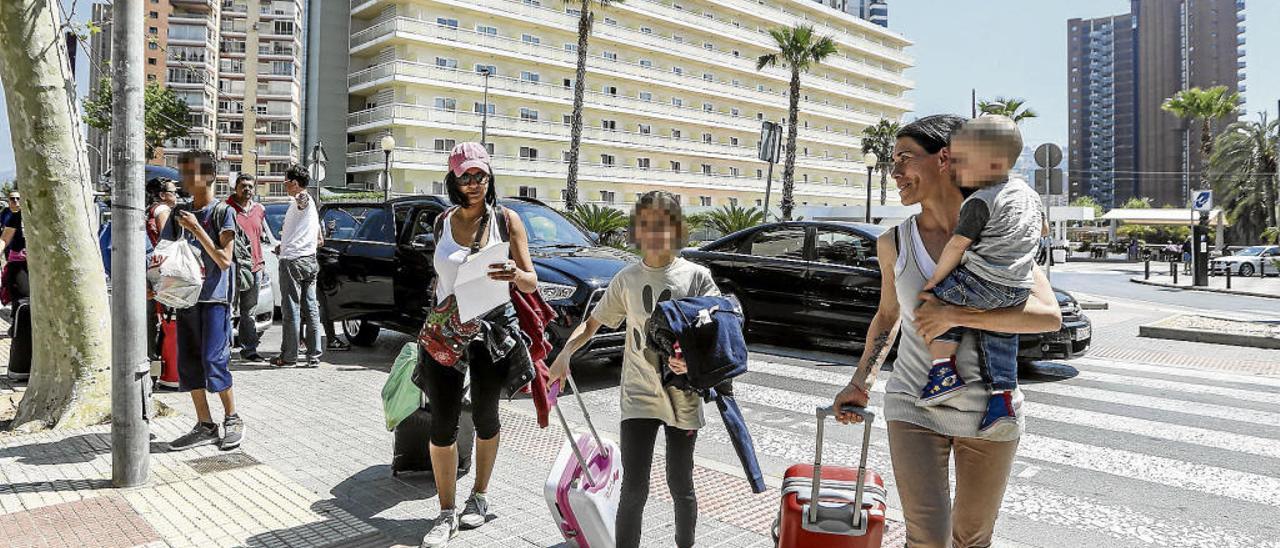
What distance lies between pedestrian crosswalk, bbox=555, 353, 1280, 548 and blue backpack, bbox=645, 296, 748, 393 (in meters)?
1.98

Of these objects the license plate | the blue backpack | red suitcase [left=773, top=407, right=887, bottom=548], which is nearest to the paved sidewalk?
the blue backpack

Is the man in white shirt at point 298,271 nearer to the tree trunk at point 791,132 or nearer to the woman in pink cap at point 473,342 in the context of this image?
the woman in pink cap at point 473,342

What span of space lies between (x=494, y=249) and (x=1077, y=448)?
4.23 metres

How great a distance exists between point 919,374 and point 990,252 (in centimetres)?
45

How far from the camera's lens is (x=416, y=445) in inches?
184

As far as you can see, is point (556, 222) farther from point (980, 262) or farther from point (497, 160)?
point (497, 160)

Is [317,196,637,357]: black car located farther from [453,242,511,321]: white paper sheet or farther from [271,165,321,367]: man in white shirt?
[453,242,511,321]: white paper sheet

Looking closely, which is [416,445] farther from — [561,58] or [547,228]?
[561,58]

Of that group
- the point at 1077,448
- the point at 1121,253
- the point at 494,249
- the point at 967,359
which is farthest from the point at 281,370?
the point at 1121,253

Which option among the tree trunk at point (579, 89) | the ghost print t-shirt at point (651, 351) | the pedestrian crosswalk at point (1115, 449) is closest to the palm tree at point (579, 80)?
the tree trunk at point (579, 89)

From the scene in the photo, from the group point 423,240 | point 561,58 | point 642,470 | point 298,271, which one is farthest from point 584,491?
point 561,58

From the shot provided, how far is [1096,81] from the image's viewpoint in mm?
163500

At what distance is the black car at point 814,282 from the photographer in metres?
8.71

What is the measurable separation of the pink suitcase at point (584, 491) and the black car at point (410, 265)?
330 cm
